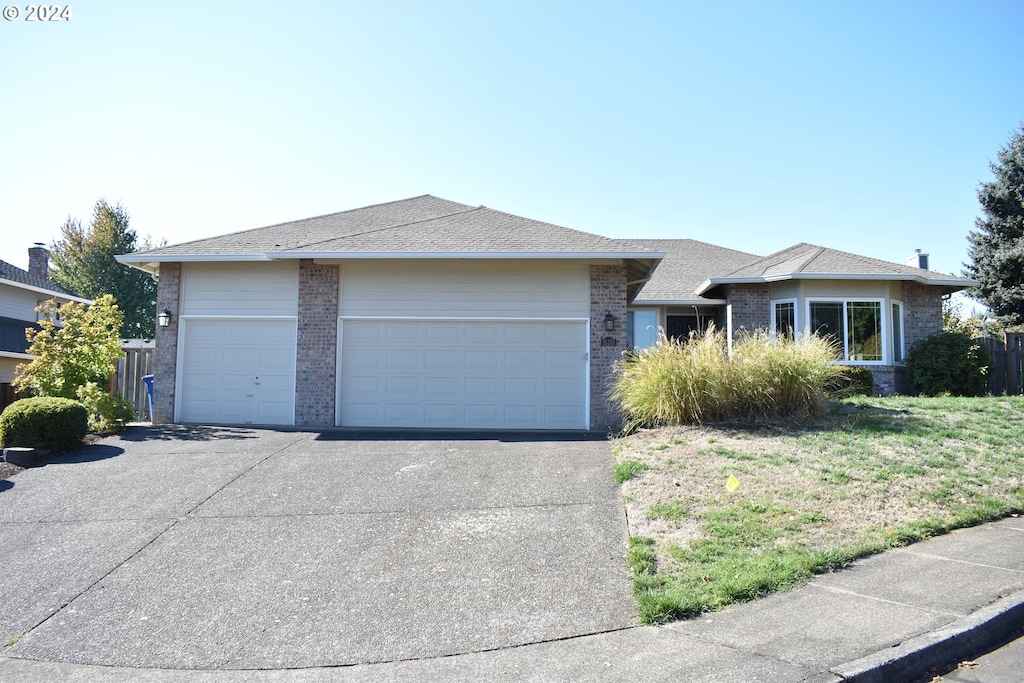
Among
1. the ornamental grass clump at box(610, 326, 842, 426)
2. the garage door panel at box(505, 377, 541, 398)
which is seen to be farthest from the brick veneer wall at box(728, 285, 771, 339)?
the ornamental grass clump at box(610, 326, 842, 426)

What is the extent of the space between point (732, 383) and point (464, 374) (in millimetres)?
4966

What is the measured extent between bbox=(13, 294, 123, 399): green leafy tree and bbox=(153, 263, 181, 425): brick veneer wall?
727 mm

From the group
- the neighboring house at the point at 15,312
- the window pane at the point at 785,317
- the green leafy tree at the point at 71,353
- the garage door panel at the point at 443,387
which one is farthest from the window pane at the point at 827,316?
the neighboring house at the point at 15,312

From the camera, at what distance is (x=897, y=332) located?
1661 centimetres

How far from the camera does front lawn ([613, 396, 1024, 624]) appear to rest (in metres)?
5.19

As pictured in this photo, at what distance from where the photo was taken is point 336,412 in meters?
12.7

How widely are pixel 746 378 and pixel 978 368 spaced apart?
28.8 feet

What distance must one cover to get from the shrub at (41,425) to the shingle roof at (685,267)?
12.4 metres

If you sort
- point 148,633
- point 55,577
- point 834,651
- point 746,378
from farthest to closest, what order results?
1. point 746,378
2. point 55,577
3. point 148,633
4. point 834,651

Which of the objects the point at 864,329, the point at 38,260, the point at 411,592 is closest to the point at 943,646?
the point at 411,592

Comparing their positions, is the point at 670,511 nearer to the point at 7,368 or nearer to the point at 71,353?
the point at 71,353

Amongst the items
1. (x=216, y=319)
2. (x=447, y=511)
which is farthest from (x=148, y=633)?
(x=216, y=319)

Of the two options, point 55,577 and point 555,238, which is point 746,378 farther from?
point 55,577

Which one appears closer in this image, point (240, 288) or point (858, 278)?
point (240, 288)
